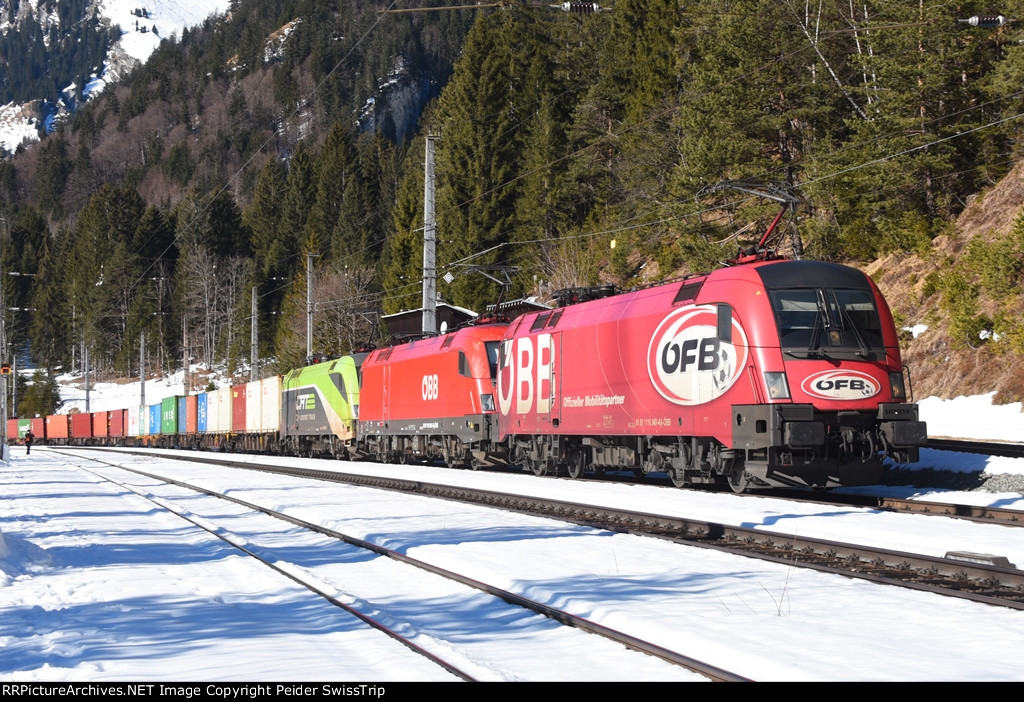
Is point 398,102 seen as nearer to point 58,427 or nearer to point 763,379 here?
point 58,427

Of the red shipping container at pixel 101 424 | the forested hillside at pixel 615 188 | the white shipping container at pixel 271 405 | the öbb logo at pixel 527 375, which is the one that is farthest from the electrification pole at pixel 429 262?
the red shipping container at pixel 101 424

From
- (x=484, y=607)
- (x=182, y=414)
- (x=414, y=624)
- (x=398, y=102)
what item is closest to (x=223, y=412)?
(x=182, y=414)

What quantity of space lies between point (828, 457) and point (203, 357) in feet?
373

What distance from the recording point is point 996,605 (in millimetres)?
8156

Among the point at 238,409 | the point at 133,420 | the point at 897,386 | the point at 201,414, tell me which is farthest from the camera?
the point at 133,420

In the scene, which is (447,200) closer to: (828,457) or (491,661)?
(828,457)

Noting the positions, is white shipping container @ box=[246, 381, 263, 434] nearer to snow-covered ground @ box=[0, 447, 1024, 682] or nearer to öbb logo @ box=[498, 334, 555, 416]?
öbb logo @ box=[498, 334, 555, 416]

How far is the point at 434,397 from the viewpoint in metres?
29.0

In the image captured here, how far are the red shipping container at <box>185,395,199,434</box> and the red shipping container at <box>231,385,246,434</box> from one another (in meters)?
7.48

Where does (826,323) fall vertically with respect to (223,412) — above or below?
above

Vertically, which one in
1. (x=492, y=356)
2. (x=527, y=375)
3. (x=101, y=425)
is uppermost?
(x=492, y=356)

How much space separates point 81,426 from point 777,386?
3086 inches

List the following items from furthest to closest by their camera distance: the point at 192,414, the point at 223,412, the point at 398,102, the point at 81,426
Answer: the point at 398,102 < the point at 81,426 < the point at 192,414 < the point at 223,412

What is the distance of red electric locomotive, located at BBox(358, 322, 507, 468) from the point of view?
26.6 m
